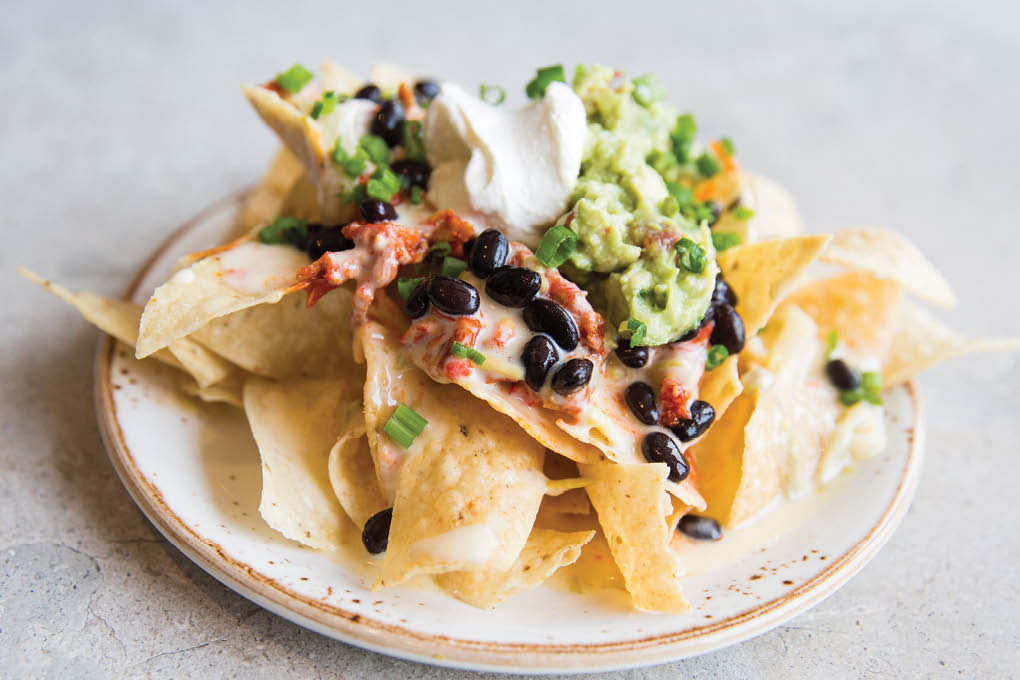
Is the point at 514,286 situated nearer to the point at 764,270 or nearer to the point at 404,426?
the point at 404,426

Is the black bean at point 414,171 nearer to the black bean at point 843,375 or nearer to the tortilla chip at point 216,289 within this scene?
the tortilla chip at point 216,289

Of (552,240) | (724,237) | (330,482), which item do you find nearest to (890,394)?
(724,237)

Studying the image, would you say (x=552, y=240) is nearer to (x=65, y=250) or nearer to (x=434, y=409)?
(x=434, y=409)

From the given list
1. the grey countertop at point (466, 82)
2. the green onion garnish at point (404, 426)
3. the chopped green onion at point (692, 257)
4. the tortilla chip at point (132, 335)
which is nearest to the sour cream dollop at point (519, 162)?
the chopped green onion at point (692, 257)

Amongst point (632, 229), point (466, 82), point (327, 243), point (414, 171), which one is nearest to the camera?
point (632, 229)

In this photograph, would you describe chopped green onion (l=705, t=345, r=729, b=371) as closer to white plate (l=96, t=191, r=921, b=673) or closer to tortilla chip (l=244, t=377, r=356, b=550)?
white plate (l=96, t=191, r=921, b=673)

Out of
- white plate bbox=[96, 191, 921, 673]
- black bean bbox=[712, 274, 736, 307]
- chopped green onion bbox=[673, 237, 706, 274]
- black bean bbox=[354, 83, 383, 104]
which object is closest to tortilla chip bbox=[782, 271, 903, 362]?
white plate bbox=[96, 191, 921, 673]

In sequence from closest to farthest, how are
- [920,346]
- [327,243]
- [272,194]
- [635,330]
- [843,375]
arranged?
[635,330]
[327,243]
[843,375]
[920,346]
[272,194]

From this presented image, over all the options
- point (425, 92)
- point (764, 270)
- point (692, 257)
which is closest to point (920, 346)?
point (764, 270)
